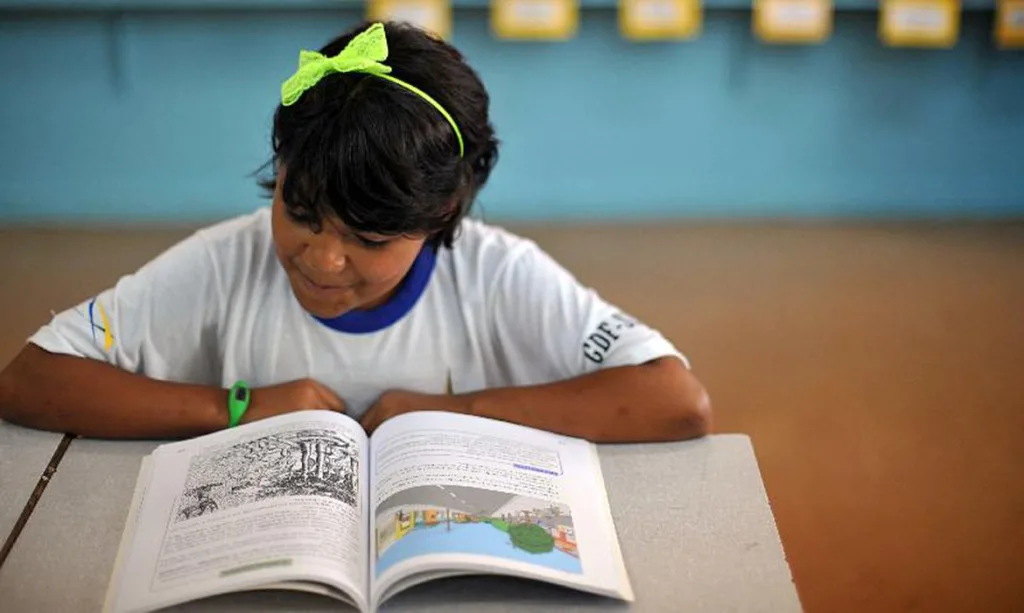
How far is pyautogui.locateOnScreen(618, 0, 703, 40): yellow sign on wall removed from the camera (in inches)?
110

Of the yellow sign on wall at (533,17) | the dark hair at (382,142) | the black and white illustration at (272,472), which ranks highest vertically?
the yellow sign on wall at (533,17)

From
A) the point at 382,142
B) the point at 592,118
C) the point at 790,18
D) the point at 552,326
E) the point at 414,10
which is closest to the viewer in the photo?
the point at 382,142

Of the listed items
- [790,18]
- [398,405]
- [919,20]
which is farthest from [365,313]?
[919,20]


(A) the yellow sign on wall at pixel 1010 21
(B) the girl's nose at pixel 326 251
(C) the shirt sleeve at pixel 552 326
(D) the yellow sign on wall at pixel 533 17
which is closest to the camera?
(B) the girl's nose at pixel 326 251

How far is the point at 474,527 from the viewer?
97cm

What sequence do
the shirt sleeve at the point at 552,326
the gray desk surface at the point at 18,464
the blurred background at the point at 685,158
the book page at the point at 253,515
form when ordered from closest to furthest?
the book page at the point at 253,515 → the gray desk surface at the point at 18,464 → the shirt sleeve at the point at 552,326 → the blurred background at the point at 685,158

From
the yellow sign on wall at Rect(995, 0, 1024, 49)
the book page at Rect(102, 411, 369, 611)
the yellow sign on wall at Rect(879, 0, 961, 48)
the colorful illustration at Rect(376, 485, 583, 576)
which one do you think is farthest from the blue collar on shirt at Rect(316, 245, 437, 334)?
the yellow sign on wall at Rect(995, 0, 1024, 49)

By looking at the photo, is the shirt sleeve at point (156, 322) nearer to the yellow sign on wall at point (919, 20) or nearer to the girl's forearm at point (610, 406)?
the girl's forearm at point (610, 406)

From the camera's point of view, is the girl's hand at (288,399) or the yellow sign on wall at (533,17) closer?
the girl's hand at (288,399)

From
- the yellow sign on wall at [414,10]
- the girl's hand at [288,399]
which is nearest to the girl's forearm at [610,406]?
the girl's hand at [288,399]

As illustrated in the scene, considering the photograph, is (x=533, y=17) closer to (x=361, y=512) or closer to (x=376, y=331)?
(x=376, y=331)

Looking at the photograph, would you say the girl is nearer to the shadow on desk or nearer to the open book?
the open book

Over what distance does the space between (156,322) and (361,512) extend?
42 centimetres

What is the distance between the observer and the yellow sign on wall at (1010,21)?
114 inches
